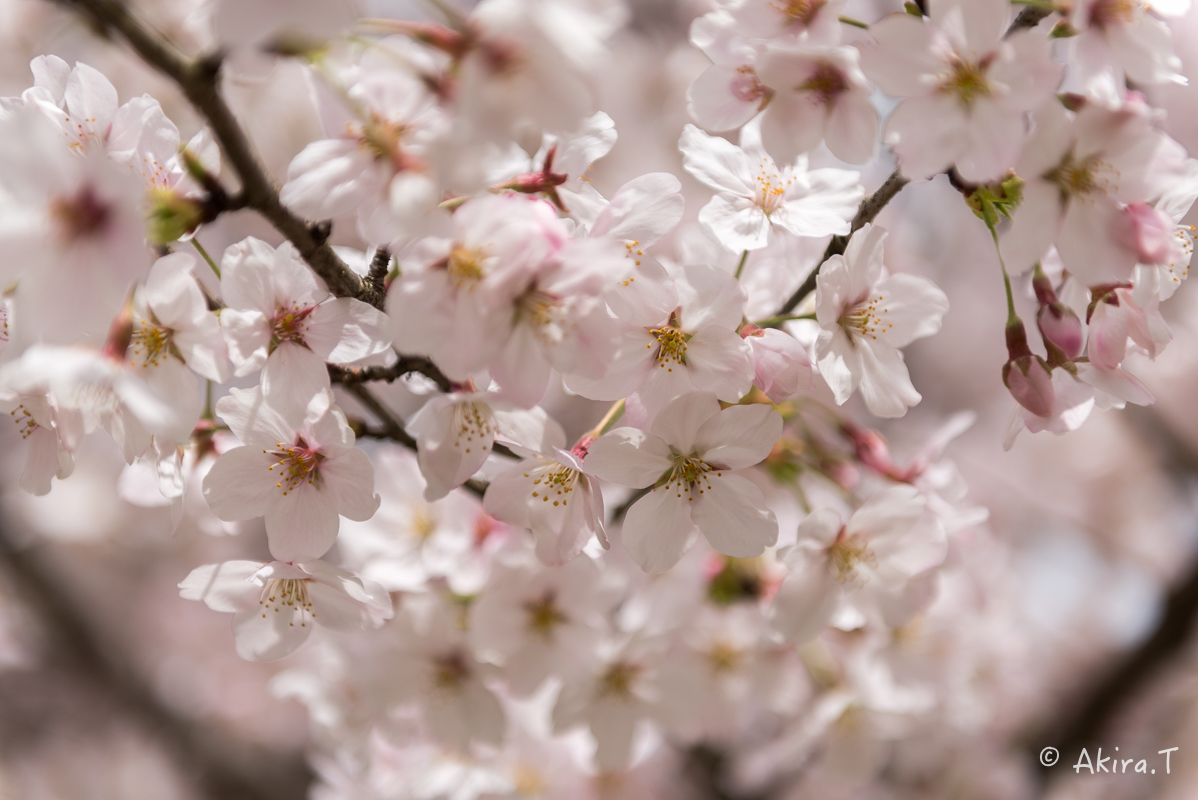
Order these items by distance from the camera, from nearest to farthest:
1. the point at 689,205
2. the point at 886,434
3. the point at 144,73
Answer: the point at 144,73 → the point at 886,434 → the point at 689,205

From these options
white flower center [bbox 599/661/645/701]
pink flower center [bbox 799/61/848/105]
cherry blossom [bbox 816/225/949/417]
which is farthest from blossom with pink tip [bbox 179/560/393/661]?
pink flower center [bbox 799/61/848/105]

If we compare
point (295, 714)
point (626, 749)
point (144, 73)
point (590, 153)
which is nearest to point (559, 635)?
point (626, 749)

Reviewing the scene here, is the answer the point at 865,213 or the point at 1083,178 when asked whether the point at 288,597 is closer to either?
the point at 865,213

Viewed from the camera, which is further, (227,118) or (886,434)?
(886,434)

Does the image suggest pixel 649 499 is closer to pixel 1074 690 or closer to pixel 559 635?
pixel 559 635

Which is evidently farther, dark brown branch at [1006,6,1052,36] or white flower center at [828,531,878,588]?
white flower center at [828,531,878,588]

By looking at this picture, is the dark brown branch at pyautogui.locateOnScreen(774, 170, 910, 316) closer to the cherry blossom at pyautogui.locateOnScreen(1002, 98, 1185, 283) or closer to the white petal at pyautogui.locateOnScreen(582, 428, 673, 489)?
the cherry blossom at pyautogui.locateOnScreen(1002, 98, 1185, 283)

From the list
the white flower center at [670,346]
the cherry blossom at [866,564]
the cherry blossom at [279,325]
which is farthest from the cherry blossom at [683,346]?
the cherry blossom at [866,564]
